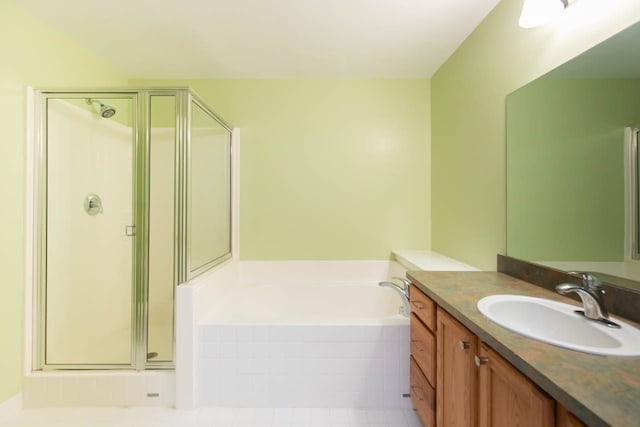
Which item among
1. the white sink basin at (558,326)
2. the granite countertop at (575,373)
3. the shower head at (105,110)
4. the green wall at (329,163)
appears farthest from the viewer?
the green wall at (329,163)

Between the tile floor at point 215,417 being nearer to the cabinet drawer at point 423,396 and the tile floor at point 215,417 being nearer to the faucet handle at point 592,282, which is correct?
the cabinet drawer at point 423,396

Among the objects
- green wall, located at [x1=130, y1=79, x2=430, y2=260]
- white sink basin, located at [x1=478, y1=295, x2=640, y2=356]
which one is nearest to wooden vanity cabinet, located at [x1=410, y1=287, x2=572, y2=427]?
white sink basin, located at [x1=478, y1=295, x2=640, y2=356]

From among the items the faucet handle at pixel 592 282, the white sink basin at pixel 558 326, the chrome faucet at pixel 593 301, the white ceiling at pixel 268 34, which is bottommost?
the white sink basin at pixel 558 326

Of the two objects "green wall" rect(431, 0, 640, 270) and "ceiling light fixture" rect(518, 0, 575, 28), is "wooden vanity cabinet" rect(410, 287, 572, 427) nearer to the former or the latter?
"green wall" rect(431, 0, 640, 270)

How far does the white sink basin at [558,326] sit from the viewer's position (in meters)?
0.74

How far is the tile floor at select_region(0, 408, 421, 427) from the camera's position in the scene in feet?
4.80

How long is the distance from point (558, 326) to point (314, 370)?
1181 millimetres

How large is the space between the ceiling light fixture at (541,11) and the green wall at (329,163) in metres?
1.27

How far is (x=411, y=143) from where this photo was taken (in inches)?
98.2

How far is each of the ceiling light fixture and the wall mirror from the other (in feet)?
0.72

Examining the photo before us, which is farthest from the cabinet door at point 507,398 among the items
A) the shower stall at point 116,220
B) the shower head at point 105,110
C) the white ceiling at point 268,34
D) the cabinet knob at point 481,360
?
the shower head at point 105,110

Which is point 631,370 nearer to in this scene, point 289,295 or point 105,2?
point 289,295

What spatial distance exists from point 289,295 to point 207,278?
0.80 metres

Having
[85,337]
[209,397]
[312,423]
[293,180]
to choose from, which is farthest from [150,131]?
[312,423]
